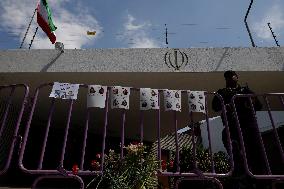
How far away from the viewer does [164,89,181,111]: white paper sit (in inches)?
160

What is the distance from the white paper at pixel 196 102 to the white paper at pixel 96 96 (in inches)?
45.7

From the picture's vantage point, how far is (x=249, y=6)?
834cm

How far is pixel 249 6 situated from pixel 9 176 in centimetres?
833

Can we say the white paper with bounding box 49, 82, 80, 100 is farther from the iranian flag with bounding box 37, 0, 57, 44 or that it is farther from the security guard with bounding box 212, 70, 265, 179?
the iranian flag with bounding box 37, 0, 57, 44

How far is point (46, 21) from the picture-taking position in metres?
7.61

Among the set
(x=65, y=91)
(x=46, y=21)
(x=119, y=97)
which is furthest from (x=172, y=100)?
(x=46, y=21)

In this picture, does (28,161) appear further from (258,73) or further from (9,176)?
(258,73)

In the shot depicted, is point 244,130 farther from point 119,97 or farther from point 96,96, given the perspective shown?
point 96,96

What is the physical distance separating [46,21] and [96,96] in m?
4.49

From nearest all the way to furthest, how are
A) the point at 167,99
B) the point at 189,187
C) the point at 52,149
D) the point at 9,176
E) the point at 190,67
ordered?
1. the point at 167,99
2. the point at 190,67
3. the point at 9,176
4. the point at 52,149
5. the point at 189,187

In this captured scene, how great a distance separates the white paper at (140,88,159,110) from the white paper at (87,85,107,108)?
1.62 feet

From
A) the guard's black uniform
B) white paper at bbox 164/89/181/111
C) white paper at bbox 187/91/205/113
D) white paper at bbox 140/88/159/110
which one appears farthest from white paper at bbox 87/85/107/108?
the guard's black uniform

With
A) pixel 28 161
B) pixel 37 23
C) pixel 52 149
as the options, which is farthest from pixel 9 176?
pixel 37 23

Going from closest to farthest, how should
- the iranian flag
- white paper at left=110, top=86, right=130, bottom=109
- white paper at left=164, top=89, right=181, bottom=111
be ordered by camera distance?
white paper at left=110, top=86, right=130, bottom=109 < white paper at left=164, top=89, right=181, bottom=111 < the iranian flag
